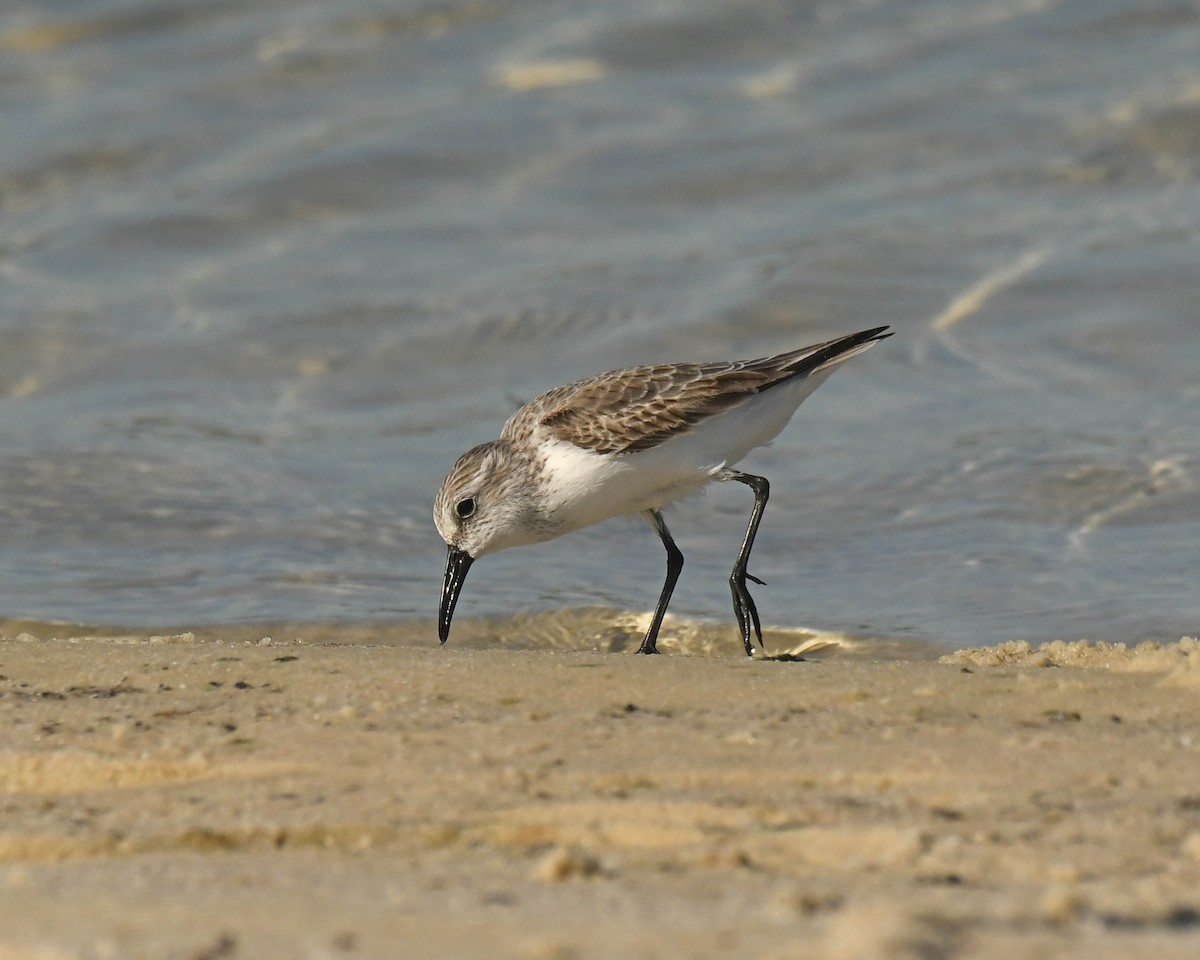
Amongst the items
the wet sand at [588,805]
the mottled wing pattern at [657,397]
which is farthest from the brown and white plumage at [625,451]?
the wet sand at [588,805]

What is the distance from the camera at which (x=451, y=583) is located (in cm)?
635

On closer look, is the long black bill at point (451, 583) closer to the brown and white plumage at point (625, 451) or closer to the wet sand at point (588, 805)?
the brown and white plumage at point (625, 451)

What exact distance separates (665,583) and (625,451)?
0.66 meters

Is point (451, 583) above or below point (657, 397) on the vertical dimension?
below

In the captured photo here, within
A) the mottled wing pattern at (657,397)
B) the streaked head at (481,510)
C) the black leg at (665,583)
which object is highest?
the mottled wing pattern at (657,397)

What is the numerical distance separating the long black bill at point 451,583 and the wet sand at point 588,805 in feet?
4.28

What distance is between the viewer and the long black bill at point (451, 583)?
20.5 feet

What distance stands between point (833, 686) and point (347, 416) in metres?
5.59

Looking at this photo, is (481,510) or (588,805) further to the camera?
(481,510)

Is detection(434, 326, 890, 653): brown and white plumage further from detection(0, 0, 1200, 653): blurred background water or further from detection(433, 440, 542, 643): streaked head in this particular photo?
detection(0, 0, 1200, 653): blurred background water

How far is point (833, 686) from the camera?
431 centimetres

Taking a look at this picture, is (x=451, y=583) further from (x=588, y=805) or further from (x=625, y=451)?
(x=588, y=805)

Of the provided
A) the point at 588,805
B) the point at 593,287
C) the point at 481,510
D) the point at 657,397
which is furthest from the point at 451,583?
the point at 593,287

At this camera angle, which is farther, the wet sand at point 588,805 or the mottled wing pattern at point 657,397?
the mottled wing pattern at point 657,397
